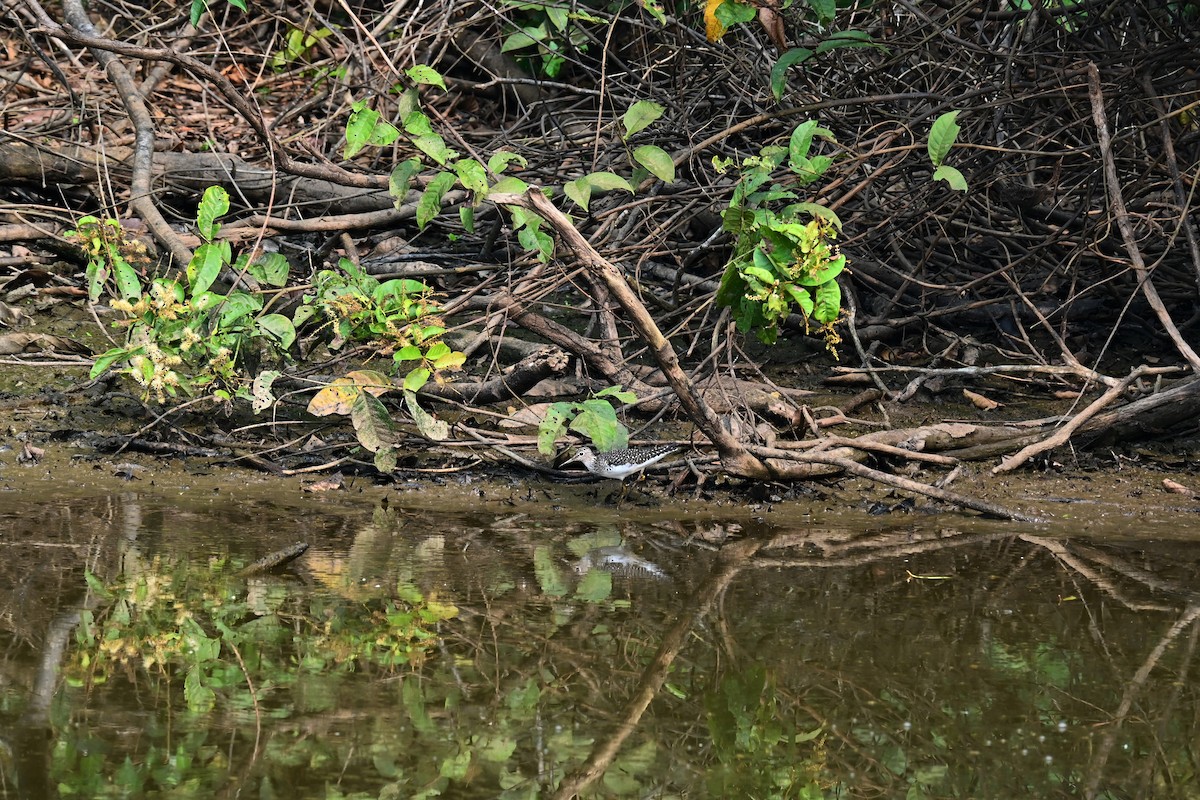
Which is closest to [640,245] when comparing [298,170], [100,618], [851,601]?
[298,170]

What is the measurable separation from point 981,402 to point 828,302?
152 cm

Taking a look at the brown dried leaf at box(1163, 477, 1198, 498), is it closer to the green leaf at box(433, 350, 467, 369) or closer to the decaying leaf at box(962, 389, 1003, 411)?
the decaying leaf at box(962, 389, 1003, 411)

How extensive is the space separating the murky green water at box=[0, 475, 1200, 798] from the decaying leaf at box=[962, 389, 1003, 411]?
1.19 metres

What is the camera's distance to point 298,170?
15.1 feet

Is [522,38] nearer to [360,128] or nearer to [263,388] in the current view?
[360,128]

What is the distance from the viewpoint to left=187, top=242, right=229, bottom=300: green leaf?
399 cm

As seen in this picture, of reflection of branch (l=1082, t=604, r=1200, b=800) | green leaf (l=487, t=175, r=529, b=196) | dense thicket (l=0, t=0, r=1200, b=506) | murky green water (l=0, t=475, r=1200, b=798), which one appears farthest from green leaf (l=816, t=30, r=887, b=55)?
reflection of branch (l=1082, t=604, r=1200, b=800)

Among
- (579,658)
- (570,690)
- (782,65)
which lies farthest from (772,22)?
(570,690)

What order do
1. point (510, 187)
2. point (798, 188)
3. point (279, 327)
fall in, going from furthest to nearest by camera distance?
point (798, 188) < point (279, 327) < point (510, 187)

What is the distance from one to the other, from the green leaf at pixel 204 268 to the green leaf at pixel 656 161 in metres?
1.39

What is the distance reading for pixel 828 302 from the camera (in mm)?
3645

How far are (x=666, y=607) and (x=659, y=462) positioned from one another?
1.32m

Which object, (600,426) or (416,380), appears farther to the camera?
(416,380)

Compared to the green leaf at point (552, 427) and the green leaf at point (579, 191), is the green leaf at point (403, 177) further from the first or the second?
the green leaf at point (552, 427)
